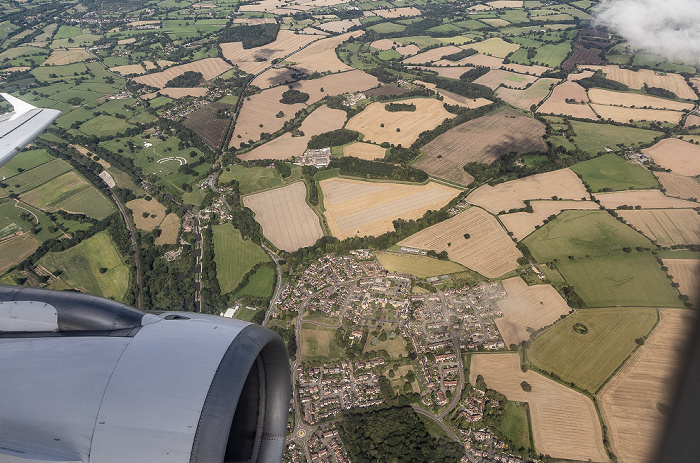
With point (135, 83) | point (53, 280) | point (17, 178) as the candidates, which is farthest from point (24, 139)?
point (135, 83)

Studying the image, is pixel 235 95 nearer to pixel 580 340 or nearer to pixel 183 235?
pixel 183 235

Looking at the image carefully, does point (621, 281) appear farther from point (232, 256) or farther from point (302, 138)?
point (302, 138)

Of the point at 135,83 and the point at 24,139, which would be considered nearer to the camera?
the point at 24,139

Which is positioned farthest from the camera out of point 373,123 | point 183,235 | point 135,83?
point 135,83

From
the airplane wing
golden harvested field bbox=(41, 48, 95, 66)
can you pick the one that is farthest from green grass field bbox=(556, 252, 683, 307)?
golden harvested field bbox=(41, 48, 95, 66)

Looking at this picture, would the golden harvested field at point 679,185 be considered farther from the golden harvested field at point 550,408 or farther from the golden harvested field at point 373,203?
the golden harvested field at point 550,408

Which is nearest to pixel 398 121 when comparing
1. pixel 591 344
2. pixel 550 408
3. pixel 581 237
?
pixel 581 237
